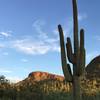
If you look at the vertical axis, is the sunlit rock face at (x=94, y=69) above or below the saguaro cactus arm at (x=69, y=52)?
above

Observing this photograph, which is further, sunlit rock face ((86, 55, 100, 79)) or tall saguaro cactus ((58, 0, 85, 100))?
sunlit rock face ((86, 55, 100, 79))

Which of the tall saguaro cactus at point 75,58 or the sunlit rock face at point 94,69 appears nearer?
the tall saguaro cactus at point 75,58

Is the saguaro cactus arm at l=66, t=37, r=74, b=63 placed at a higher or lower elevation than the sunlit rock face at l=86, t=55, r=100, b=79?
lower

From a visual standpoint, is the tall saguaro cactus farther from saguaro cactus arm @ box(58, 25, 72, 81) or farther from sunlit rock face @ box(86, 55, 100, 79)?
sunlit rock face @ box(86, 55, 100, 79)

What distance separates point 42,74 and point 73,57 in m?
49.9

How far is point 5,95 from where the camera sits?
103 feet

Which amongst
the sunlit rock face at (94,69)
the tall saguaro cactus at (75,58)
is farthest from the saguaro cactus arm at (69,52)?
the sunlit rock face at (94,69)

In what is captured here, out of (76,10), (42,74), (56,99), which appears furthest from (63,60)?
(42,74)

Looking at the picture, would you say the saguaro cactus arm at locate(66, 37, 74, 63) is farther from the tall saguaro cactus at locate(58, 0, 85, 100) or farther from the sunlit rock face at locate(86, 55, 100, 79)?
the sunlit rock face at locate(86, 55, 100, 79)

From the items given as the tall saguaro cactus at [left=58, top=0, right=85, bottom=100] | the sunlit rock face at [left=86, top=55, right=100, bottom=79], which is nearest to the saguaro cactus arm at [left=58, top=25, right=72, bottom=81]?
the tall saguaro cactus at [left=58, top=0, right=85, bottom=100]

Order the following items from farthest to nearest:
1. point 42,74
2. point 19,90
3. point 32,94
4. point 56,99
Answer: point 42,74, point 19,90, point 32,94, point 56,99

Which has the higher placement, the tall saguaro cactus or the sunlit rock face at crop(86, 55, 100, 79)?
the sunlit rock face at crop(86, 55, 100, 79)

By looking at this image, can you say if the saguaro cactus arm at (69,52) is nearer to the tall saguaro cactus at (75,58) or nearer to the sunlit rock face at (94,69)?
the tall saguaro cactus at (75,58)

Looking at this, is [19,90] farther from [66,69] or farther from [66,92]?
[66,69]
